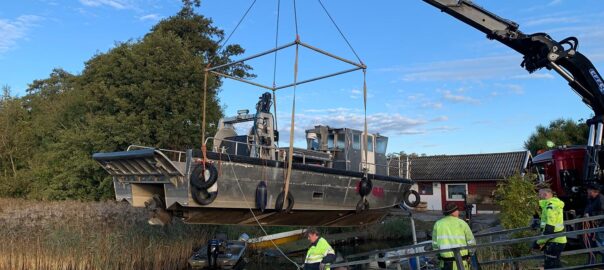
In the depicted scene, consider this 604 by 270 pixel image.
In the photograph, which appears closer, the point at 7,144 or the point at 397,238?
the point at 397,238

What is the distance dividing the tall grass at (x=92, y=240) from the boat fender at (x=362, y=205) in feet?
24.5

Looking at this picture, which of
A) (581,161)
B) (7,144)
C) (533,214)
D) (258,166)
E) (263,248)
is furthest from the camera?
(7,144)

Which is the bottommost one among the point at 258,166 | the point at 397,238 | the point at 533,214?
the point at 397,238

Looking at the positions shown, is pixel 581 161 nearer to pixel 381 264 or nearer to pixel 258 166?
pixel 381 264

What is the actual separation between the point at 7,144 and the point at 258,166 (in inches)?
1597

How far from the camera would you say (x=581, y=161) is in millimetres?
12305

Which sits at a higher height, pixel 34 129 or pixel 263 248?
pixel 34 129

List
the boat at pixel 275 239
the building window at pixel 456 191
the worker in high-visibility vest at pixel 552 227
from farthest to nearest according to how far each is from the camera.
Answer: the building window at pixel 456 191 < the boat at pixel 275 239 < the worker in high-visibility vest at pixel 552 227

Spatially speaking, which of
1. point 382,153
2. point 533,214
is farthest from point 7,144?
point 533,214

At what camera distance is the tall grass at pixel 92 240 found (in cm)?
1330

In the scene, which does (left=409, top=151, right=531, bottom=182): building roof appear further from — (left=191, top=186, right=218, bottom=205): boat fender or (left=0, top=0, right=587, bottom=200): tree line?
(left=191, top=186, right=218, bottom=205): boat fender

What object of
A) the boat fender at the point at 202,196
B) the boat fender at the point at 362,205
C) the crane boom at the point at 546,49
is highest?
the crane boom at the point at 546,49

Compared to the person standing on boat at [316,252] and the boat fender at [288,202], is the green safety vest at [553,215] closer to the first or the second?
the person standing on boat at [316,252]

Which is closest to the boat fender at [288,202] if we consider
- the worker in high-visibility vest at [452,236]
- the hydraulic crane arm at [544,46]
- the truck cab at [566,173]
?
the worker in high-visibility vest at [452,236]
